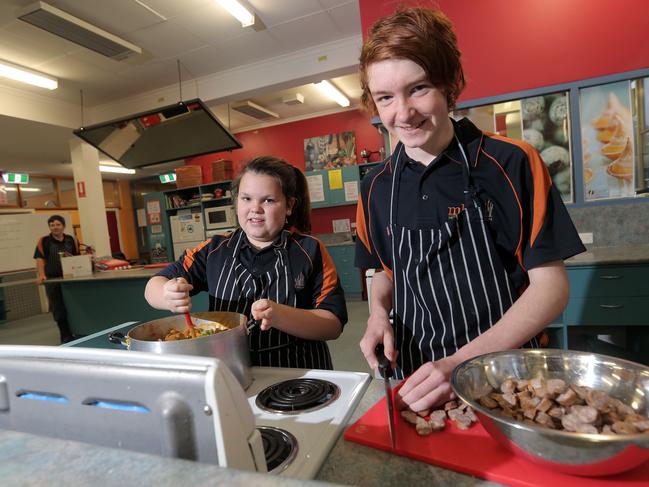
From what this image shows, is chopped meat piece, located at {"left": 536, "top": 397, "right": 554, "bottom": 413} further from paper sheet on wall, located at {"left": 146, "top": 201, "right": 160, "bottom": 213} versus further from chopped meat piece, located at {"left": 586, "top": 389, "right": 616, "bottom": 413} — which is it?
paper sheet on wall, located at {"left": 146, "top": 201, "right": 160, "bottom": 213}

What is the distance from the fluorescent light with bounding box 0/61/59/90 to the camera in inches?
182

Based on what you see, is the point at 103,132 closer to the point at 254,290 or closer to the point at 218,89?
the point at 218,89

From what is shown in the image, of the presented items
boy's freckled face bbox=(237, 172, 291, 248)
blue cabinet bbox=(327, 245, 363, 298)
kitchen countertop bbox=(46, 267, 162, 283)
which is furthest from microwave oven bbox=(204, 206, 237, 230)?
boy's freckled face bbox=(237, 172, 291, 248)

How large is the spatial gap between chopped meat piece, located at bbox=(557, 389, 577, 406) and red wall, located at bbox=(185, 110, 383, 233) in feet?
22.5

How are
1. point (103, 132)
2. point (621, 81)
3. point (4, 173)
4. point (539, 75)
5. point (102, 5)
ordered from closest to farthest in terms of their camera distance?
point (621, 81) < point (539, 75) < point (102, 5) < point (103, 132) < point (4, 173)

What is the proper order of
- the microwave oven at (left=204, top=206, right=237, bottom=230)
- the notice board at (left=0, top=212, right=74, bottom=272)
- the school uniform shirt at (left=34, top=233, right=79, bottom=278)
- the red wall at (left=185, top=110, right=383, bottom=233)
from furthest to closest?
the notice board at (left=0, top=212, right=74, bottom=272) < the red wall at (left=185, top=110, right=383, bottom=233) < the microwave oven at (left=204, top=206, right=237, bottom=230) < the school uniform shirt at (left=34, top=233, right=79, bottom=278)

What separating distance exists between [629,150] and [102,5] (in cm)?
484

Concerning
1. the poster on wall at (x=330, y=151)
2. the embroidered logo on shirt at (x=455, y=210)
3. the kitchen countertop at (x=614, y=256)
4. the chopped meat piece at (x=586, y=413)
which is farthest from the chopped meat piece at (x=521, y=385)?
the poster on wall at (x=330, y=151)

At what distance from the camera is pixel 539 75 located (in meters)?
3.05

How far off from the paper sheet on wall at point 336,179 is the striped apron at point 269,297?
18.6 feet

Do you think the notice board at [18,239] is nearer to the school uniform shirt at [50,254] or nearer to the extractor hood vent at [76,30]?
the school uniform shirt at [50,254]

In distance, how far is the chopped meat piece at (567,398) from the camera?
603 mm

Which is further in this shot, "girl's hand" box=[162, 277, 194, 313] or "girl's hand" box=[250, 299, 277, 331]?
"girl's hand" box=[162, 277, 194, 313]

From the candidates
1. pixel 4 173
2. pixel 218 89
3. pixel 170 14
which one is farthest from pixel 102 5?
pixel 4 173
